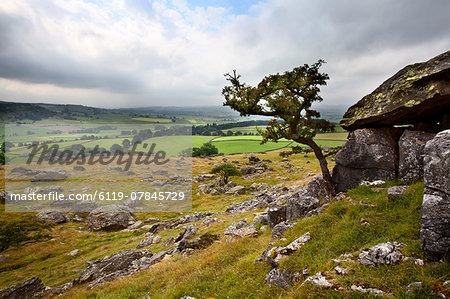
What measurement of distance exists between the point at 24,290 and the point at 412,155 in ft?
101

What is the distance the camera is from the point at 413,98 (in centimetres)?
1206

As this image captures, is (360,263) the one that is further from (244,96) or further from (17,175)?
(17,175)

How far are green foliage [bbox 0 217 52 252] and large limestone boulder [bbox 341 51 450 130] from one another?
153ft

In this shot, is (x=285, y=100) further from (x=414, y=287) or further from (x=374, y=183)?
(x=414, y=287)

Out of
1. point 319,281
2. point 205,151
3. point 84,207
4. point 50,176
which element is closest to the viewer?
point 319,281

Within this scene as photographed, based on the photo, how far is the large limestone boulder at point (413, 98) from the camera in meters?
11.2

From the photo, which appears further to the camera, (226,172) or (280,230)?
(226,172)

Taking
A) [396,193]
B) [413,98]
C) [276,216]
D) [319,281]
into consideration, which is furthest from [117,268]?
[413,98]

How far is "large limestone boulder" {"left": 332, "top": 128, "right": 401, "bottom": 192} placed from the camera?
14055mm

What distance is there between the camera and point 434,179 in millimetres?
6641

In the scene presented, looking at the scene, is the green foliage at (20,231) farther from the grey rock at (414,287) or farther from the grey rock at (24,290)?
the grey rock at (414,287)

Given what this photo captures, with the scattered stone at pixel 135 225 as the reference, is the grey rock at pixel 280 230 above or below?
above

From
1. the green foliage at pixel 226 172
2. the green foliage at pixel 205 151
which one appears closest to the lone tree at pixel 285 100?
the green foliage at pixel 226 172

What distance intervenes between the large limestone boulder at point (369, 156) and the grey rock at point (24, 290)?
2675cm
